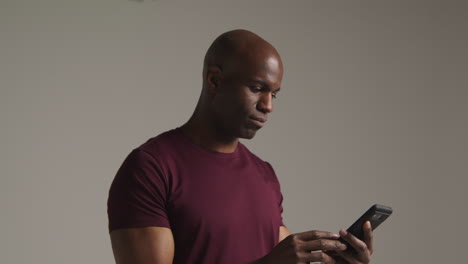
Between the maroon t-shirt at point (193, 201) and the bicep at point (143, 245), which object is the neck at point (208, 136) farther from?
the bicep at point (143, 245)

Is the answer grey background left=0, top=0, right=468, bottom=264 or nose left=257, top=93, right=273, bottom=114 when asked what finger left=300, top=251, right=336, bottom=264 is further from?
grey background left=0, top=0, right=468, bottom=264

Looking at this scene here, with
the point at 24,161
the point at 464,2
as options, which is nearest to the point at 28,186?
the point at 24,161

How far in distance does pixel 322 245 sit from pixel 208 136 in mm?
415

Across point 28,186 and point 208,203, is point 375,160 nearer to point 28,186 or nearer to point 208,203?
point 28,186

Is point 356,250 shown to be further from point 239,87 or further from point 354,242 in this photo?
point 239,87

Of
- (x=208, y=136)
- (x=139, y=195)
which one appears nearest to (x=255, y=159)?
(x=208, y=136)

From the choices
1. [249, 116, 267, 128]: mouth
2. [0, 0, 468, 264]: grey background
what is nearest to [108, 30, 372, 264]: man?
[249, 116, 267, 128]: mouth

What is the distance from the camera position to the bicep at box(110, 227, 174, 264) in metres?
1.38

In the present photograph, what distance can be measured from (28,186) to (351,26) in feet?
6.47

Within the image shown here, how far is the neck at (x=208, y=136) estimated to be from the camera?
1589mm

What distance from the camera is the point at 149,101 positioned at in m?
3.13

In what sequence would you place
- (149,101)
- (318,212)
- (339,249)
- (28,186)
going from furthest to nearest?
1. (318,212)
2. (149,101)
3. (28,186)
4. (339,249)

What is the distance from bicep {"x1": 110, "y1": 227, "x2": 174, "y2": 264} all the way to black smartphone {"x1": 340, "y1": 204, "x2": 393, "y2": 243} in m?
0.46

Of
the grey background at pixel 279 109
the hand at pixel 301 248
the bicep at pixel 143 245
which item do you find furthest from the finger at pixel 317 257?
the grey background at pixel 279 109
